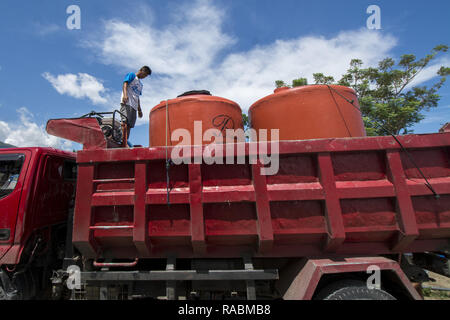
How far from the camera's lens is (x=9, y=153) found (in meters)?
2.86

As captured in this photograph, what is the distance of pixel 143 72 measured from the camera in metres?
→ 4.01

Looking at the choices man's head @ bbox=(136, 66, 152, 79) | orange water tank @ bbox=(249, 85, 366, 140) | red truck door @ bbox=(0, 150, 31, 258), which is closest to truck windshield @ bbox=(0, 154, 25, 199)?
red truck door @ bbox=(0, 150, 31, 258)

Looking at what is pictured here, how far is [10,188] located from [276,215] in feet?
10.8

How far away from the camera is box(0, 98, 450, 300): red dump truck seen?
7.36ft

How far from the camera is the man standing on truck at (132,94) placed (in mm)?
3619

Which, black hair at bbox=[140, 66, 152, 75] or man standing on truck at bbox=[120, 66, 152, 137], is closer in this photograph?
man standing on truck at bbox=[120, 66, 152, 137]

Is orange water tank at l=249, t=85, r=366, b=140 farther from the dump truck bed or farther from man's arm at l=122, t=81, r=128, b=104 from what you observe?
man's arm at l=122, t=81, r=128, b=104

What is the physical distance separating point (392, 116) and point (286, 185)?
14546 millimetres

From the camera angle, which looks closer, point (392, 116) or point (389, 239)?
point (389, 239)

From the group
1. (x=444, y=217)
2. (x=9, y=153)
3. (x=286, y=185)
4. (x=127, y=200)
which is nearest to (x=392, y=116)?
(x=444, y=217)

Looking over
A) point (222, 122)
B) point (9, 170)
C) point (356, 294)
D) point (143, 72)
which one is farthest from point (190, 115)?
point (356, 294)

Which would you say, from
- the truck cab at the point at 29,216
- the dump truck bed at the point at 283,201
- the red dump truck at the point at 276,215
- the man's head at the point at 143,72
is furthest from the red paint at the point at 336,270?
the man's head at the point at 143,72

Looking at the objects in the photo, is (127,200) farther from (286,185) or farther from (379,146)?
(379,146)

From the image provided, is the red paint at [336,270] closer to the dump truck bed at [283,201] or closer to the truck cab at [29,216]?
the dump truck bed at [283,201]
